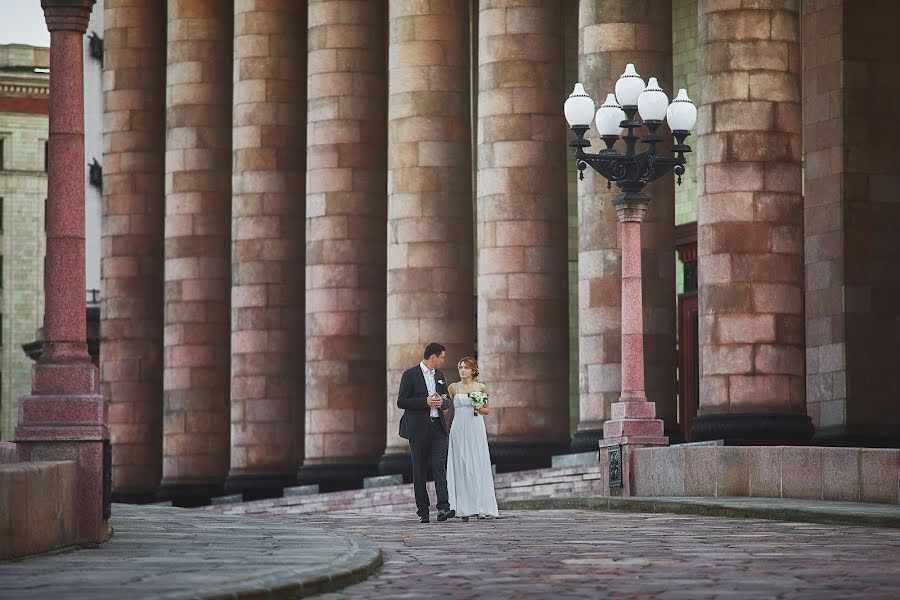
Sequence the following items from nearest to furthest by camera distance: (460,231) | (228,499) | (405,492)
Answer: (405,492), (460,231), (228,499)

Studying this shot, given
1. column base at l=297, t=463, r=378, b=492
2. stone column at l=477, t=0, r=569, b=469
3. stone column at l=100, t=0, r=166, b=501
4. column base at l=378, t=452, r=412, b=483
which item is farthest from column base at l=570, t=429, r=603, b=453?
stone column at l=100, t=0, r=166, b=501

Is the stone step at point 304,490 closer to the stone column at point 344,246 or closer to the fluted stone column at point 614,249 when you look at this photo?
the stone column at point 344,246

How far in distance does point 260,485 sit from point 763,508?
2691 cm

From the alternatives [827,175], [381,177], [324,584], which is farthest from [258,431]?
[324,584]

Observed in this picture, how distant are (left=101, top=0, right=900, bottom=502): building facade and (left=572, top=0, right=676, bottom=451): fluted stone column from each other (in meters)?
0.05

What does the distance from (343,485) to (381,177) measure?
22.3ft

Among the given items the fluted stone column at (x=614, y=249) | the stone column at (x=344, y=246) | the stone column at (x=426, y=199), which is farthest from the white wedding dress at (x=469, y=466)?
the stone column at (x=344, y=246)

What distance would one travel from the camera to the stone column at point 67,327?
22406mm

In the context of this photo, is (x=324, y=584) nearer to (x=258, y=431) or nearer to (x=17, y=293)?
(x=258, y=431)

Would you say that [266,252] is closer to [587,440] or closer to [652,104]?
[587,440]

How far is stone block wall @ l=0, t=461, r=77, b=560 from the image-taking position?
1986 centimetres

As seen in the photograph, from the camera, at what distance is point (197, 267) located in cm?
5619

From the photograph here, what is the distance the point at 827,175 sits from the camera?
130 feet

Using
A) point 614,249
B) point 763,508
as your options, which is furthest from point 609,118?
point 763,508
